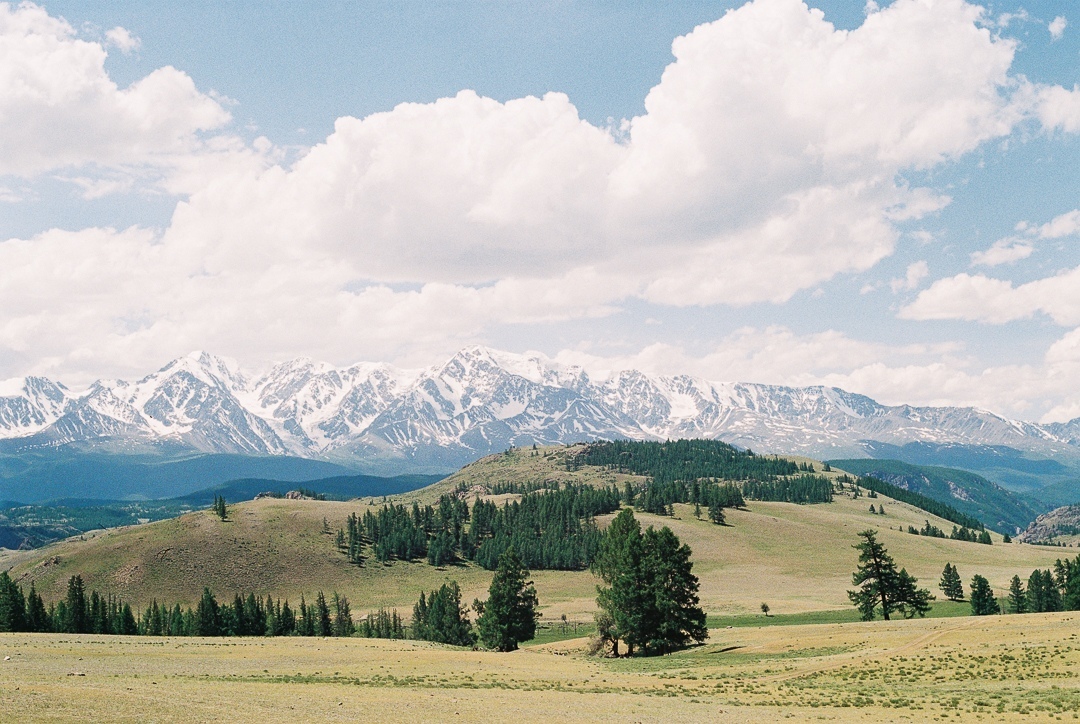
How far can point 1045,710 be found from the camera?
119 feet

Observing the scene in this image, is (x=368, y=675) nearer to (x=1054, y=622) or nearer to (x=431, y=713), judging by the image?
(x=431, y=713)

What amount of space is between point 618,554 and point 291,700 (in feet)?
163

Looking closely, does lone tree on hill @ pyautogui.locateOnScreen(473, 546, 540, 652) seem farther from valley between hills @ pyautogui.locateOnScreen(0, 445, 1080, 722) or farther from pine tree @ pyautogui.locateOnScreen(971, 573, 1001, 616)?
pine tree @ pyautogui.locateOnScreen(971, 573, 1001, 616)

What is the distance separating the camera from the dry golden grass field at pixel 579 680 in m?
34.1

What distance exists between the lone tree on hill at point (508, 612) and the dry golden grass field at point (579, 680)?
20421 mm

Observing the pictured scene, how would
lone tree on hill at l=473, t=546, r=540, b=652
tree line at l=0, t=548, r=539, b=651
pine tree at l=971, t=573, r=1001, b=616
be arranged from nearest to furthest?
lone tree on hill at l=473, t=546, r=540, b=652
tree line at l=0, t=548, r=539, b=651
pine tree at l=971, t=573, r=1001, b=616

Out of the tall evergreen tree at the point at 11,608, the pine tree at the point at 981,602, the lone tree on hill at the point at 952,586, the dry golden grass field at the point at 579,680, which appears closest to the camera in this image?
the dry golden grass field at the point at 579,680

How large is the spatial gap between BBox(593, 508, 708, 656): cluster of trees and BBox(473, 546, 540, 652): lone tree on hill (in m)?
19.9

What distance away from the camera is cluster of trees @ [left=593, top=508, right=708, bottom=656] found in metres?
78.1

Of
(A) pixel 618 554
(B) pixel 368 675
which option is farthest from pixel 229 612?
(B) pixel 368 675

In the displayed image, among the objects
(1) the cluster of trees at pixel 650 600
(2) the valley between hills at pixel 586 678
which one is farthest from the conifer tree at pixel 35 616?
(1) the cluster of trees at pixel 650 600

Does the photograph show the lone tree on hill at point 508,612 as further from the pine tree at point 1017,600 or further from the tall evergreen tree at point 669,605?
the pine tree at point 1017,600

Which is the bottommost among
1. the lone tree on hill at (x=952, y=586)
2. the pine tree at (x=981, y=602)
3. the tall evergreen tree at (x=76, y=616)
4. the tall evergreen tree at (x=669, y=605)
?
the lone tree on hill at (x=952, y=586)

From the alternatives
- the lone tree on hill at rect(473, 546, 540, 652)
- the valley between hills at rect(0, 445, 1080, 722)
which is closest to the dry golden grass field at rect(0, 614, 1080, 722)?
the valley between hills at rect(0, 445, 1080, 722)
